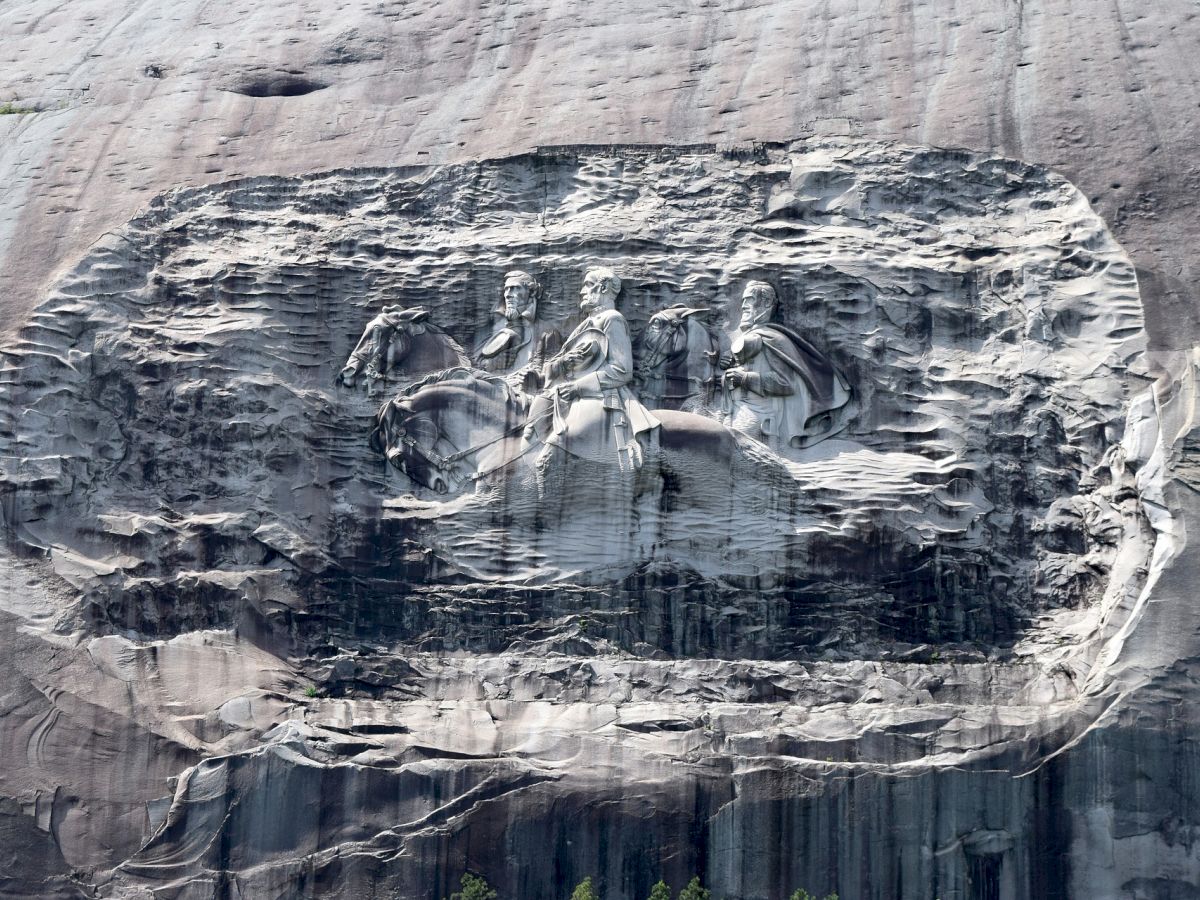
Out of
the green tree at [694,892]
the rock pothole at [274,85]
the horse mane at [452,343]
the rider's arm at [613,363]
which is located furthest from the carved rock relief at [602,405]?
the green tree at [694,892]

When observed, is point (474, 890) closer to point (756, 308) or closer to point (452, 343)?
point (452, 343)

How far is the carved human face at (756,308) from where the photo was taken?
19297mm

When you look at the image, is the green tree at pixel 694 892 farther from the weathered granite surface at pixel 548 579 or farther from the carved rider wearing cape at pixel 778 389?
the carved rider wearing cape at pixel 778 389

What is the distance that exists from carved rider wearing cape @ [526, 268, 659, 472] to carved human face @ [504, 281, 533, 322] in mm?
478

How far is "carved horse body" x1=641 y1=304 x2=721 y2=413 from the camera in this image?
63.2ft

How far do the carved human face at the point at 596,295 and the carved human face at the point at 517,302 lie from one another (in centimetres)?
50

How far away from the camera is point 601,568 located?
18.5 metres

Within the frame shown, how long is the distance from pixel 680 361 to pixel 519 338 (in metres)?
1.45

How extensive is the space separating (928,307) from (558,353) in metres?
3.23

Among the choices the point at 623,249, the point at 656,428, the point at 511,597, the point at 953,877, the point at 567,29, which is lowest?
the point at 953,877

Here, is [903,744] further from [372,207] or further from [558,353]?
[372,207]

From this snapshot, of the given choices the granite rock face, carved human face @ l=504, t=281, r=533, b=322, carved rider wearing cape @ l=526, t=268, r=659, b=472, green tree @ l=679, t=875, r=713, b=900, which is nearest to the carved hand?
the granite rock face

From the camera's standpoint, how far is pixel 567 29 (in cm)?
2244

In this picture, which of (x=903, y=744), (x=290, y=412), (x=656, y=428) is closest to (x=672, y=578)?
(x=656, y=428)
